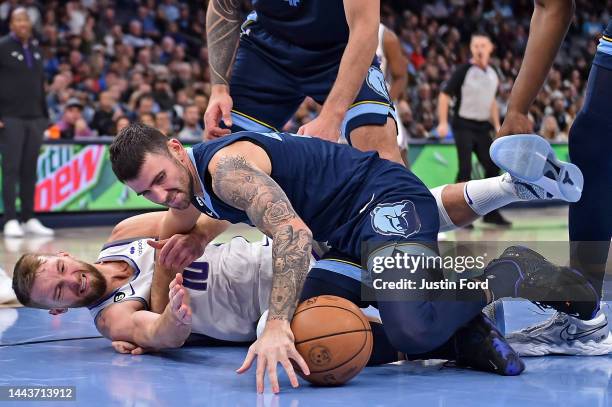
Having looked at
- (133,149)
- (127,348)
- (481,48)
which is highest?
(481,48)

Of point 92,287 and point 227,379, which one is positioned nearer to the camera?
point 227,379

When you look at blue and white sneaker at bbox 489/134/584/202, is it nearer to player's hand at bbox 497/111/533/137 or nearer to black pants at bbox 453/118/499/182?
player's hand at bbox 497/111/533/137

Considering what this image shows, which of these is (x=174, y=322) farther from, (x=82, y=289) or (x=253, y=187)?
(x=253, y=187)

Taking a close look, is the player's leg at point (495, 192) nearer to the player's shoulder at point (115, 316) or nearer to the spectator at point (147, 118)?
the player's shoulder at point (115, 316)

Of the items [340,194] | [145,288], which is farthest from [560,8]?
[145,288]

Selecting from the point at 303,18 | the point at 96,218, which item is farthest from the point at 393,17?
the point at 303,18

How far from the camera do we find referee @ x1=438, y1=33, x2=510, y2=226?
376 inches

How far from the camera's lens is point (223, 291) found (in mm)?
3789

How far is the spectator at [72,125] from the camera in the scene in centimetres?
976

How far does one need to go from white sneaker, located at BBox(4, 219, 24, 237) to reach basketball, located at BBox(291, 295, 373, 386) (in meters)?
5.88

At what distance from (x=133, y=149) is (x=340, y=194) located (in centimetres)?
77

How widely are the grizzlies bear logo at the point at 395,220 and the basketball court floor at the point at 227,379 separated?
493 mm

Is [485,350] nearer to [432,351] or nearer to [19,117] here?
[432,351]

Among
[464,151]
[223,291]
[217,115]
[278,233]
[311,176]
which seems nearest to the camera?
[278,233]
